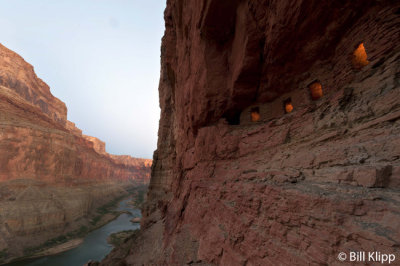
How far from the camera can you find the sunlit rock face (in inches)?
121

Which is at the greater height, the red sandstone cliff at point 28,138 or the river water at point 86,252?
the red sandstone cliff at point 28,138

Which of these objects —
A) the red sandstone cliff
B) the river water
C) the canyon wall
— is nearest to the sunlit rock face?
the river water

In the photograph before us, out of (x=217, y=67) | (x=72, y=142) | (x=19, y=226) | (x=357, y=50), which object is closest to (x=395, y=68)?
(x=357, y=50)

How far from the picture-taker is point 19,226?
65.5ft

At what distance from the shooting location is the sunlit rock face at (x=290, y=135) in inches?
121

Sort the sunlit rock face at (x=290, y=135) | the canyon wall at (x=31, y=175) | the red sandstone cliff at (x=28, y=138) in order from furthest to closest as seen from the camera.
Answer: the red sandstone cliff at (x=28, y=138) < the canyon wall at (x=31, y=175) < the sunlit rock face at (x=290, y=135)

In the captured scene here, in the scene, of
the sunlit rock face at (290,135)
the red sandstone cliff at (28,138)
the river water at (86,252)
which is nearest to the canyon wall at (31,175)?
the red sandstone cliff at (28,138)

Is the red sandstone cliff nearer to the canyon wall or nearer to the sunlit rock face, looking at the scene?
the canyon wall

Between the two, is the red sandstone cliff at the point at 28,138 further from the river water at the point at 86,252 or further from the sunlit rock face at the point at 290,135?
the sunlit rock face at the point at 290,135

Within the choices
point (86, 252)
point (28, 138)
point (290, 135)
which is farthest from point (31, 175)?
point (290, 135)

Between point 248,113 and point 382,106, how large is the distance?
16.8ft

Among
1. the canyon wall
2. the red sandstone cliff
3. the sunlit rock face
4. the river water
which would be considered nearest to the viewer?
the sunlit rock face

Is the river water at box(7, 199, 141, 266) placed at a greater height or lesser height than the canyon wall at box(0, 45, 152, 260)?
lesser

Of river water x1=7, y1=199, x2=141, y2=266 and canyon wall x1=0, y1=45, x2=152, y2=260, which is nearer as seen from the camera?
river water x1=7, y1=199, x2=141, y2=266
